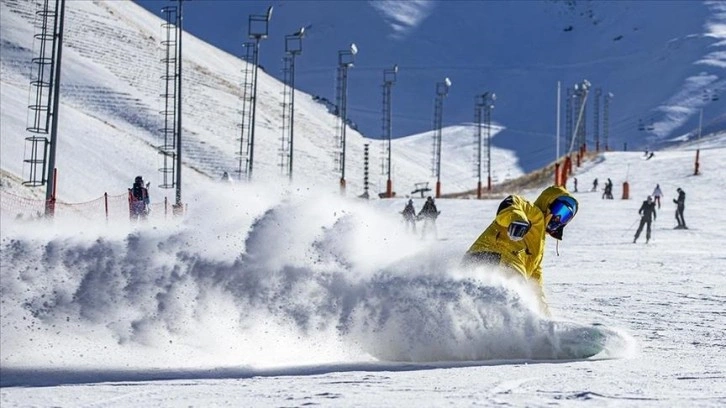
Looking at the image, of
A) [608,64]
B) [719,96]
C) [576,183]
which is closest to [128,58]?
[576,183]

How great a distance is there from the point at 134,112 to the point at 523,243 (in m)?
65.8

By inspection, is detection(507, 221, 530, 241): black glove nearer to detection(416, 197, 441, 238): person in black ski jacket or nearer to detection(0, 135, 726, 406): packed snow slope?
detection(0, 135, 726, 406): packed snow slope

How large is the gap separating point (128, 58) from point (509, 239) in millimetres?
78421

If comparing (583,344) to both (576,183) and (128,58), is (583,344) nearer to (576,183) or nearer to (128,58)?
(576,183)

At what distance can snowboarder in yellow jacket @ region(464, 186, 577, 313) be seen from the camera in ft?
36.0

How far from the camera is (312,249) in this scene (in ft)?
35.5

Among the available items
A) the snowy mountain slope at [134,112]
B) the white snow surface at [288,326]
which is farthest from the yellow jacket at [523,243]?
the snowy mountain slope at [134,112]

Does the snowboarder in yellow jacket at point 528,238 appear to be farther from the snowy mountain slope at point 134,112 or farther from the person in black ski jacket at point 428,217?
the snowy mountain slope at point 134,112

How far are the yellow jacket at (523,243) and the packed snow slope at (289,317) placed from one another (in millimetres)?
196

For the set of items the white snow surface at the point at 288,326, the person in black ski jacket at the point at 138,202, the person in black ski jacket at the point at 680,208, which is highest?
the person in black ski jacket at the point at 680,208

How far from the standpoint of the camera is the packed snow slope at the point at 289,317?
9.52 meters

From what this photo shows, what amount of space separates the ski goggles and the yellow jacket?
44mm

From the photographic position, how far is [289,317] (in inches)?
419

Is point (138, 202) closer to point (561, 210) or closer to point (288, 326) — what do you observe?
point (288, 326)
